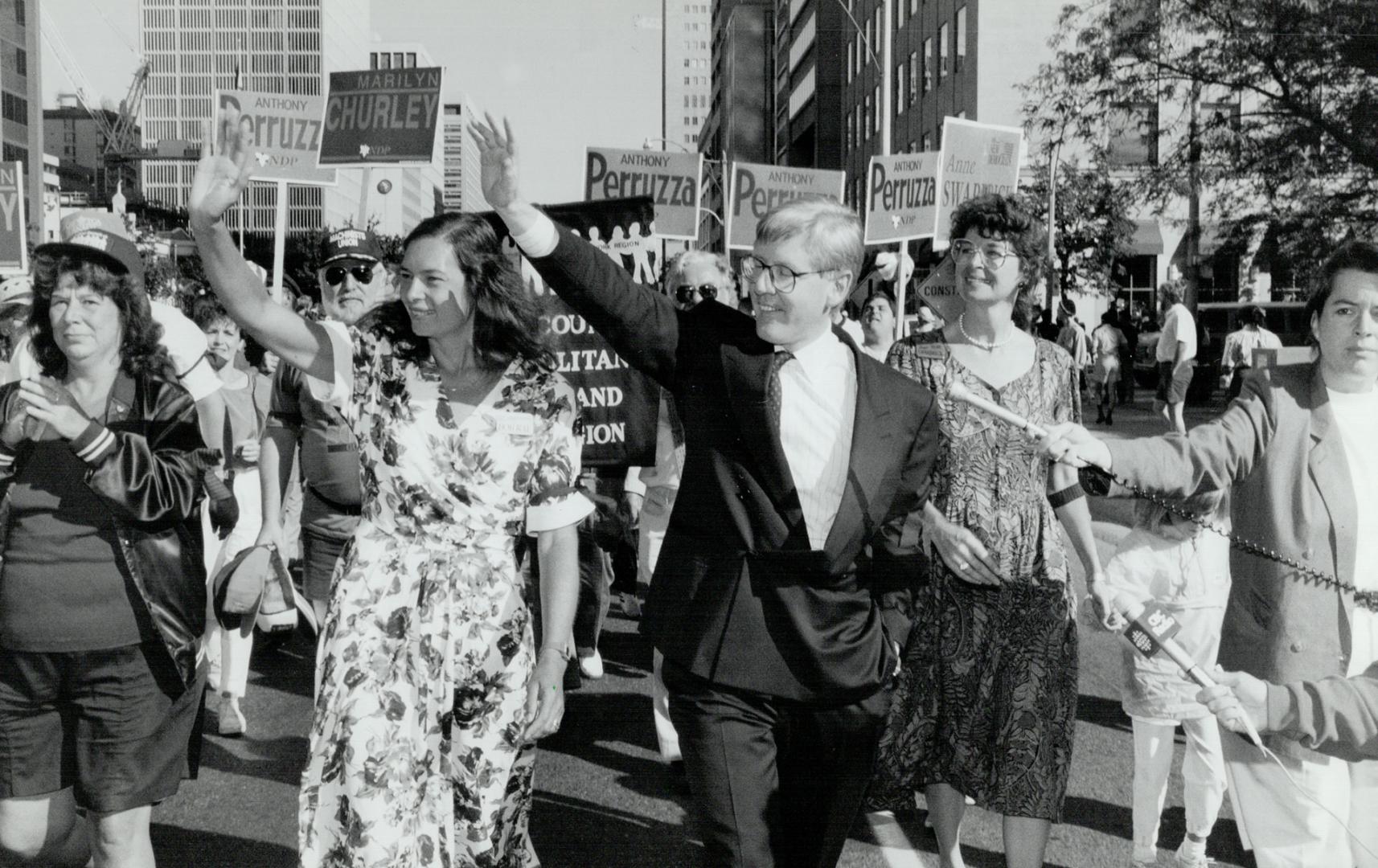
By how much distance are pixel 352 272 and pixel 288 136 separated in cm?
736

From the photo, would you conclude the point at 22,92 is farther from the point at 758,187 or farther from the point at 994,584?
the point at 994,584

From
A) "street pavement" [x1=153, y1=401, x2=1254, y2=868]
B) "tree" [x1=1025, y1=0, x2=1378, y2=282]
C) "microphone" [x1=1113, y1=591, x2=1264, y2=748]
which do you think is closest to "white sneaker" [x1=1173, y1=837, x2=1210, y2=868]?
"street pavement" [x1=153, y1=401, x2=1254, y2=868]

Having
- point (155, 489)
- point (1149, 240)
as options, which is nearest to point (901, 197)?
point (155, 489)

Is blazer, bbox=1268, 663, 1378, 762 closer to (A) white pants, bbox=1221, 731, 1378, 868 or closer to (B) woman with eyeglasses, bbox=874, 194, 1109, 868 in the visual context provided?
(A) white pants, bbox=1221, 731, 1378, 868

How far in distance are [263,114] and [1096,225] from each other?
99.2 ft

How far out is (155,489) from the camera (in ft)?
12.0

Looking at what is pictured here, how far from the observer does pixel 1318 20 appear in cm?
2119

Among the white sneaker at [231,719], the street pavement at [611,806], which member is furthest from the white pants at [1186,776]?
the white sneaker at [231,719]

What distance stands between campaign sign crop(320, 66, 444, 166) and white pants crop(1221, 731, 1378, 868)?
1002 centimetres

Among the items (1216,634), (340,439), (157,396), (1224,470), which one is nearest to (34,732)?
(157,396)

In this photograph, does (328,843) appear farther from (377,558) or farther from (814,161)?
(814,161)

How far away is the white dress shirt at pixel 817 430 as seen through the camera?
131 inches

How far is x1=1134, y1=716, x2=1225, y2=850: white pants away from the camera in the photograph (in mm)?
4887

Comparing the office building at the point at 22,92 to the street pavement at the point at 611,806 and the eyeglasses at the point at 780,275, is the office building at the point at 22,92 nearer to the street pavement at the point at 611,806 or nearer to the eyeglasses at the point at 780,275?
the street pavement at the point at 611,806
